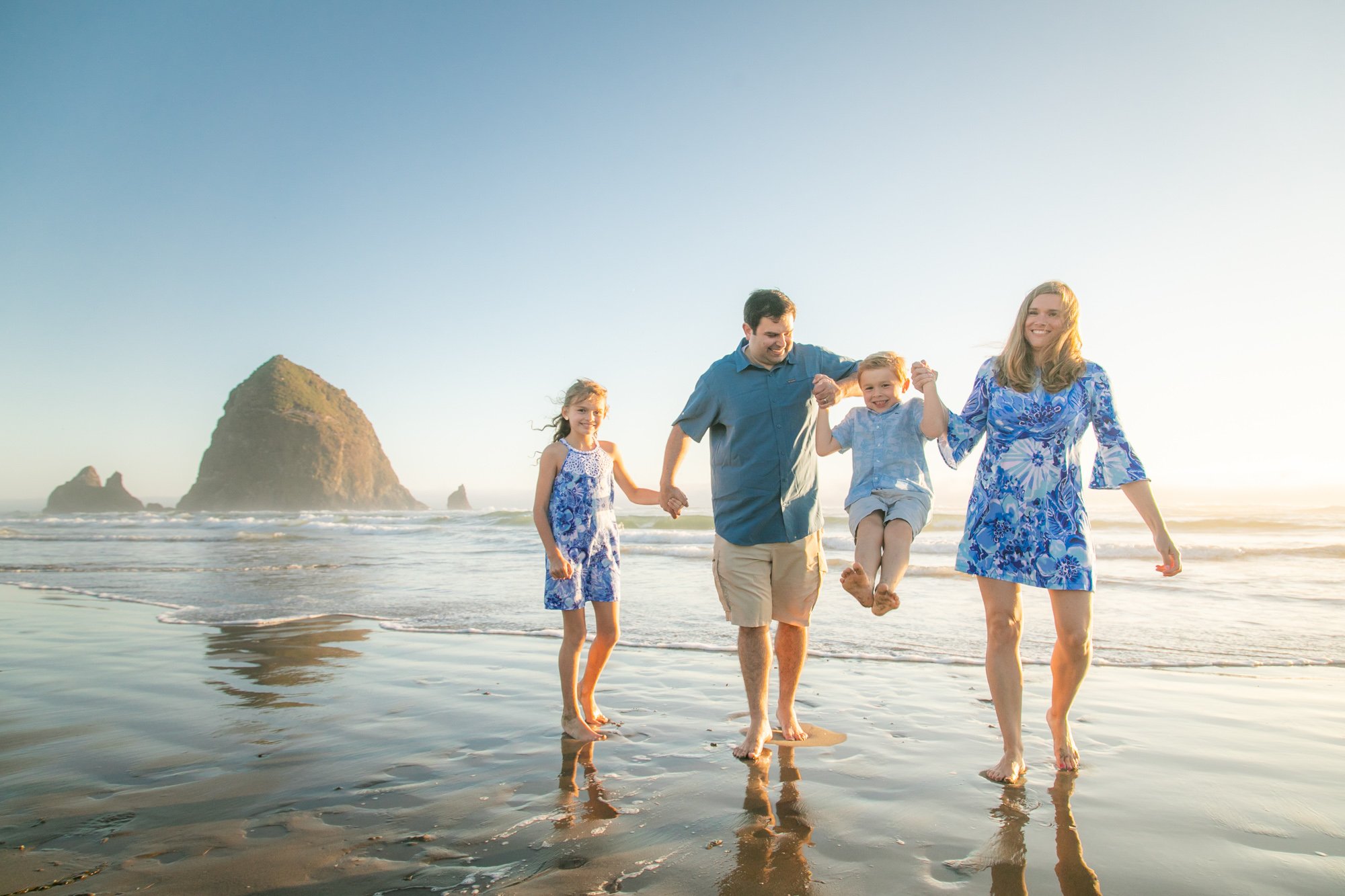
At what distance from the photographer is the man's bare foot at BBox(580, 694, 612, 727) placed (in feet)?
14.3

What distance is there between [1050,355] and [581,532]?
105 inches

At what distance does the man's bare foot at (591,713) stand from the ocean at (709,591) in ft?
7.45

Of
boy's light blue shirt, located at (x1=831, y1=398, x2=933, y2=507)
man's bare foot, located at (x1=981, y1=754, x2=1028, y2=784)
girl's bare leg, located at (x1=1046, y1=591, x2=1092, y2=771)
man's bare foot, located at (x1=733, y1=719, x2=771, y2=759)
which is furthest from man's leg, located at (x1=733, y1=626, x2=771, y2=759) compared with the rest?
girl's bare leg, located at (x1=1046, y1=591, x2=1092, y2=771)

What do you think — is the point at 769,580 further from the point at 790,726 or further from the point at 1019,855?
the point at 1019,855

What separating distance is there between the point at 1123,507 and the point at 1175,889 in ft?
96.5

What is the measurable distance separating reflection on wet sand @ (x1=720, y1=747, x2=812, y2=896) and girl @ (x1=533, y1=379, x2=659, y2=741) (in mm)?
1343

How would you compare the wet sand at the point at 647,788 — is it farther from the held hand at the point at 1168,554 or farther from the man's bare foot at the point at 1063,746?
the held hand at the point at 1168,554

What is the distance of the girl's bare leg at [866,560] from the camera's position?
3.62 metres

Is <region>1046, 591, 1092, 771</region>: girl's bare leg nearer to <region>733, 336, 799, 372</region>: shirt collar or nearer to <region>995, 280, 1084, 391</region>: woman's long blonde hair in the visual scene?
<region>995, 280, 1084, 391</region>: woman's long blonde hair

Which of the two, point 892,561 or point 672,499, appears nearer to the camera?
point 892,561

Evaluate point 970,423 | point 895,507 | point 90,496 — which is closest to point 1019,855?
point 895,507

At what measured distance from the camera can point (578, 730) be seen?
13.3 feet

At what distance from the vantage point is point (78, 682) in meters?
5.25

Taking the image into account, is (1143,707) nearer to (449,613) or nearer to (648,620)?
(648,620)
